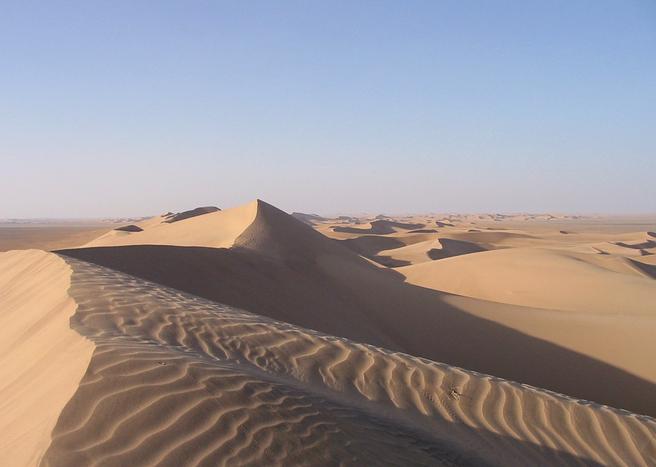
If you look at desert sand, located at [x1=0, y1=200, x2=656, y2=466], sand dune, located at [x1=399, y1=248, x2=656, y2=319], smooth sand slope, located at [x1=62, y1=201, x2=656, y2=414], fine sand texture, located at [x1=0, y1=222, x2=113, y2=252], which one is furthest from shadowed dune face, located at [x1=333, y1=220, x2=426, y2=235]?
desert sand, located at [x1=0, y1=200, x2=656, y2=466]

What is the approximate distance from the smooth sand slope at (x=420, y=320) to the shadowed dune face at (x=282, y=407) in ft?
8.67

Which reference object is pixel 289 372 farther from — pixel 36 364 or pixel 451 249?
pixel 451 249

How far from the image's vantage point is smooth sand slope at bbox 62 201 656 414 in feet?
22.9

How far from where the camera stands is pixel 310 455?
7.87 feet

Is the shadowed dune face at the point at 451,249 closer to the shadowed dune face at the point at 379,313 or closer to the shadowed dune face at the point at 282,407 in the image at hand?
the shadowed dune face at the point at 379,313

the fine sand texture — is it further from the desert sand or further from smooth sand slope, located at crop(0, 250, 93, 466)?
smooth sand slope, located at crop(0, 250, 93, 466)

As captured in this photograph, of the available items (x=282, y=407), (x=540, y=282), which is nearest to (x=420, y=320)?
(x=540, y=282)

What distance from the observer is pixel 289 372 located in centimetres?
391

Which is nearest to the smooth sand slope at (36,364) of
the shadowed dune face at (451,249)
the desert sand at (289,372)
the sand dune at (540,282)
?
the desert sand at (289,372)

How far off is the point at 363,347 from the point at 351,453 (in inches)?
93.8

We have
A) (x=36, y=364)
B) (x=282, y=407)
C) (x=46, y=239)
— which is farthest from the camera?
(x=46, y=239)

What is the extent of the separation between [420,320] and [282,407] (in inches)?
246

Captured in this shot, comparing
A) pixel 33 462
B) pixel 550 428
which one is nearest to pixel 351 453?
pixel 33 462

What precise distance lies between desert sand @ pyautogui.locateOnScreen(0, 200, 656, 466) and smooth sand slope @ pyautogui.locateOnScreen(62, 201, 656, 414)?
4 cm
